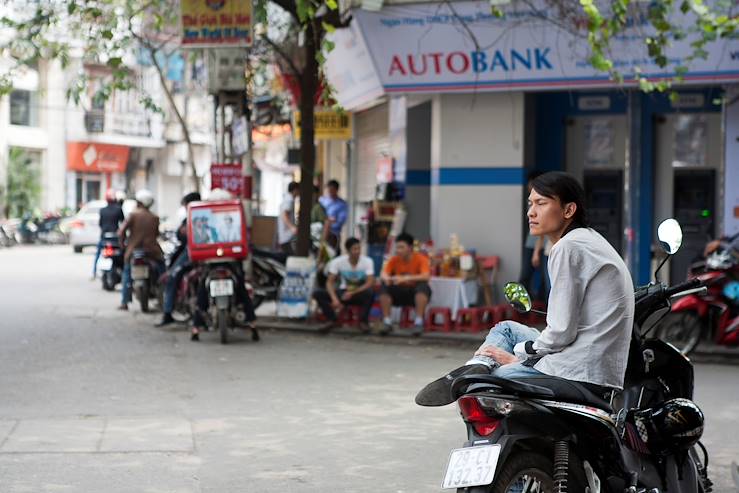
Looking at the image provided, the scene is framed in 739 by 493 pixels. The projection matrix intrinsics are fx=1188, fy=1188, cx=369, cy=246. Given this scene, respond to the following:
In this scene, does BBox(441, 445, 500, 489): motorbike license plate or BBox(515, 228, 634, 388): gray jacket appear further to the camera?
BBox(515, 228, 634, 388): gray jacket

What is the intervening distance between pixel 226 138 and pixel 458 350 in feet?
18.2

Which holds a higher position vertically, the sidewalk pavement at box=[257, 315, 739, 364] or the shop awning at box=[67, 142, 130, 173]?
the shop awning at box=[67, 142, 130, 173]

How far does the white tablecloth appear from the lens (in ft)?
47.7

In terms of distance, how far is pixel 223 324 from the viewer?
41.9 ft

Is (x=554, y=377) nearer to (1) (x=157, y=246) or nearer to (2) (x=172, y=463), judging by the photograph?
(2) (x=172, y=463)

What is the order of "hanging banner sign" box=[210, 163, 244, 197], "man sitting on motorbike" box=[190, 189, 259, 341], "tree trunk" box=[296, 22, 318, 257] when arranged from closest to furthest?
"man sitting on motorbike" box=[190, 189, 259, 341], "tree trunk" box=[296, 22, 318, 257], "hanging banner sign" box=[210, 163, 244, 197]

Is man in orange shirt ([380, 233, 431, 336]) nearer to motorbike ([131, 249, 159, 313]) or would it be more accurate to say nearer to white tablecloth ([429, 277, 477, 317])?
white tablecloth ([429, 277, 477, 317])

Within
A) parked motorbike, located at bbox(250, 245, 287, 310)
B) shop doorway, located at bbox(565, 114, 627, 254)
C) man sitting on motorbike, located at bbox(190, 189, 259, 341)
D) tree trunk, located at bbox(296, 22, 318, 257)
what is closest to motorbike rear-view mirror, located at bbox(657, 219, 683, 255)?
man sitting on motorbike, located at bbox(190, 189, 259, 341)

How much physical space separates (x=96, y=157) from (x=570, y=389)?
45.8 metres

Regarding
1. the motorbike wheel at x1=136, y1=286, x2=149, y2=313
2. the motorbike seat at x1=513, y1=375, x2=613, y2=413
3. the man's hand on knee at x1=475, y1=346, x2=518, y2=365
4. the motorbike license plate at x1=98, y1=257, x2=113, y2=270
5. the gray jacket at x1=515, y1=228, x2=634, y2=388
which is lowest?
the motorbike wheel at x1=136, y1=286, x2=149, y2=313

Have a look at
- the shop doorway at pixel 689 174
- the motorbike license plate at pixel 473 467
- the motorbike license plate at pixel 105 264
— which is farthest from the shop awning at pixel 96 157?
the motorbike license plate at pixel 473 467

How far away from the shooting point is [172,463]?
22.8 feet

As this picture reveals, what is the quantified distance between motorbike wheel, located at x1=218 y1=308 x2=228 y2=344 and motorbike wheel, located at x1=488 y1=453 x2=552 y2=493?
27.8 ft

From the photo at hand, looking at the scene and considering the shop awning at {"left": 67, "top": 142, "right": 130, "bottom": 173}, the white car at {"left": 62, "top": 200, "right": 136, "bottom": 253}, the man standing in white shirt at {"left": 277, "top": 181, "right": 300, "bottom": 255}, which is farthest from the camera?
the shop awning at {"left": 67, "top": 142, "right": 130, "bottom": 173}
